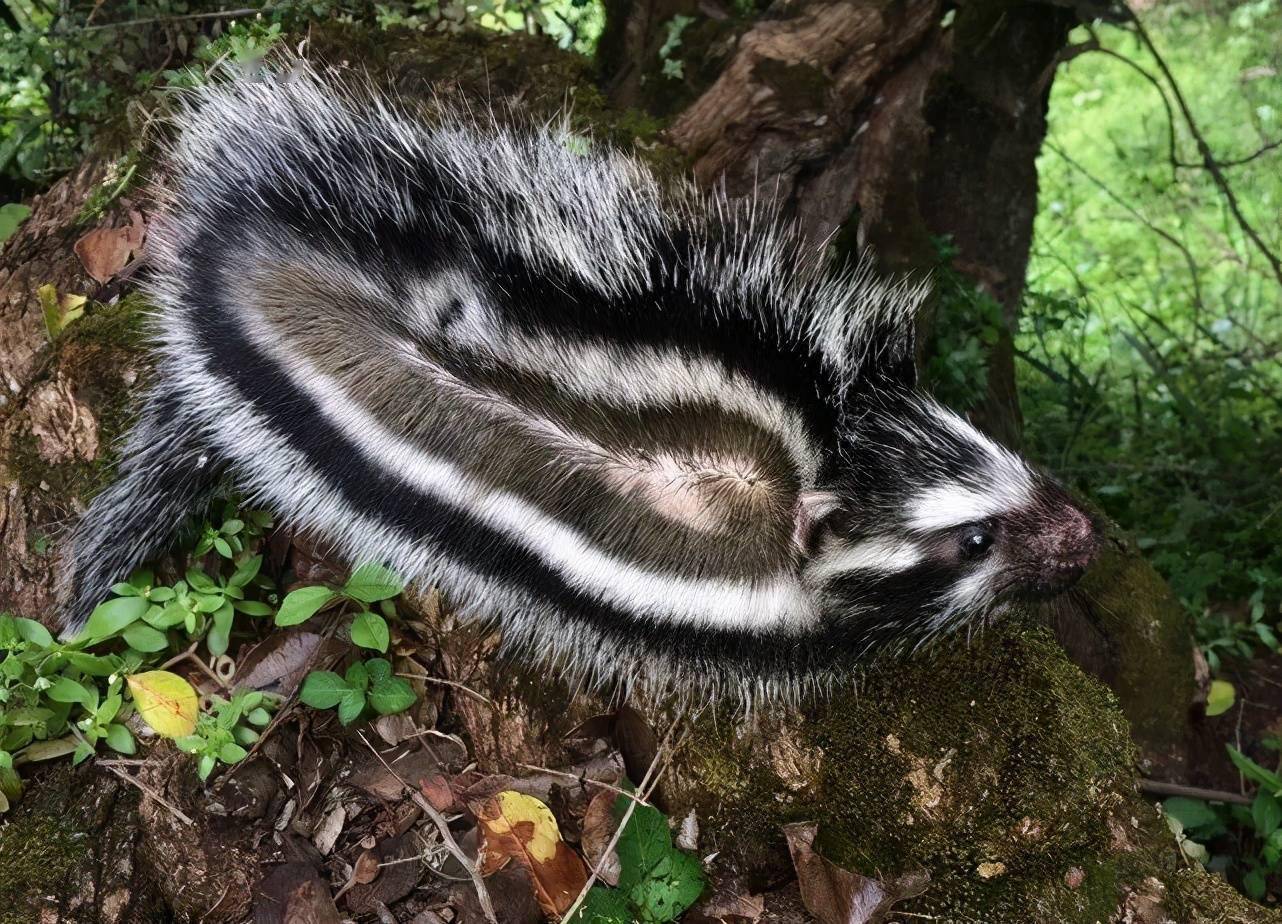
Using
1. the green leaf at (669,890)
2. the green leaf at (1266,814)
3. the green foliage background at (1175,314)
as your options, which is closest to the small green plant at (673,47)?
the green foliage background at (1175,314)

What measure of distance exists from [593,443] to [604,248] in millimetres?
581

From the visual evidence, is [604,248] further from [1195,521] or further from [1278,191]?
[1278,191]

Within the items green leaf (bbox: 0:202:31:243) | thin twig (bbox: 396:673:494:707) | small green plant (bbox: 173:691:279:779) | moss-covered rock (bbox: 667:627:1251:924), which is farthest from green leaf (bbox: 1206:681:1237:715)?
green leaf (bbox: 0:202:31:243)

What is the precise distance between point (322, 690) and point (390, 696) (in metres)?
0.18

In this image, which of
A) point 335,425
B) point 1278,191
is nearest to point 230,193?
point 335,425

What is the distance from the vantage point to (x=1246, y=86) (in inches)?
226

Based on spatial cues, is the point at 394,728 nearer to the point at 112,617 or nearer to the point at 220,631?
the point at 220,631

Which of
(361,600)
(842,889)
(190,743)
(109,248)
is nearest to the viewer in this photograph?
(842,889)

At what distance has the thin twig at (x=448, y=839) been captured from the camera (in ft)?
8.50

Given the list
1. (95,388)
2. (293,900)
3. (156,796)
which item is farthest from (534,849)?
(95,388)

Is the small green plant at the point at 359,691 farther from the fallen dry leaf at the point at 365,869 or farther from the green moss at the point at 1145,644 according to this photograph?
the green moss at the point at 1145,644

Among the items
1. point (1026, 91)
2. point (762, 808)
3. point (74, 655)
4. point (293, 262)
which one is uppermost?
point (1026, 91)

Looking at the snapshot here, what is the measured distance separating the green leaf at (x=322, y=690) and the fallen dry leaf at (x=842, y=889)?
1.30 meters

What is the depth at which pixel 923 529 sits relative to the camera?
2732 millimetres
